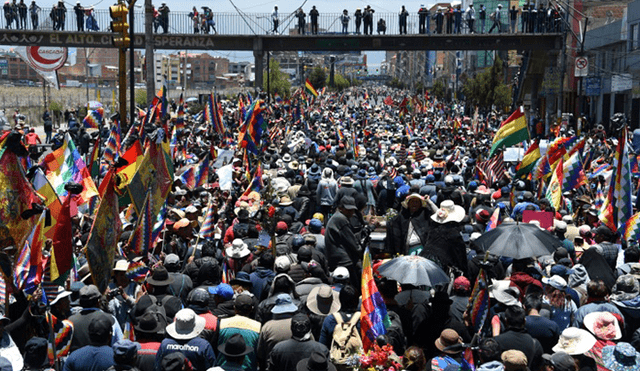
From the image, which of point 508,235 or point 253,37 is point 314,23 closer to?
point 253,37

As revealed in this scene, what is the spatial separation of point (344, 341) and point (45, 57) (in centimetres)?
3727

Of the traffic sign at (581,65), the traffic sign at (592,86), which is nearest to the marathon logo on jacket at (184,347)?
the traffic sign at (581,65)

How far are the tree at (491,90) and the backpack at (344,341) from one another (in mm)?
54169

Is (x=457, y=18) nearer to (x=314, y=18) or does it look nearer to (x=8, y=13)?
(x=314, y=18)

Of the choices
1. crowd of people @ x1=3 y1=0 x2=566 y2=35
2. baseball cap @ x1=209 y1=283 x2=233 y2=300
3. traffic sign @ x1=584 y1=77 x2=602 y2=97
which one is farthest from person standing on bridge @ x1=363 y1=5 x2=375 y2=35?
baseball cap @ x1=209 y1=283 x2=233 y2=300

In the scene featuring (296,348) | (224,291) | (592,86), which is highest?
(592,86)

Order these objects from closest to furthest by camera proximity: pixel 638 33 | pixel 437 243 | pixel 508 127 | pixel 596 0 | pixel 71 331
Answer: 1. pixel 71 331
2. pixel 437 243
3. pixel 508 127
4. pixel 638 33
5. pixel 596 0

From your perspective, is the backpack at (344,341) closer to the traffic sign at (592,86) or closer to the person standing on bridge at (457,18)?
the person standing on bridge at (457,18)

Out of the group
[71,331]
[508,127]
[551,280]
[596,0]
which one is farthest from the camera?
[596,0]

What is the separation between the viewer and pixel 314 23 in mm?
44344

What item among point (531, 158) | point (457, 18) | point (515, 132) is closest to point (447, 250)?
point (531, 158)

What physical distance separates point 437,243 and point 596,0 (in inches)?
1778

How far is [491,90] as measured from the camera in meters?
60.9

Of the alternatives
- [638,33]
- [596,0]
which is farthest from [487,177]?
[596,0]
